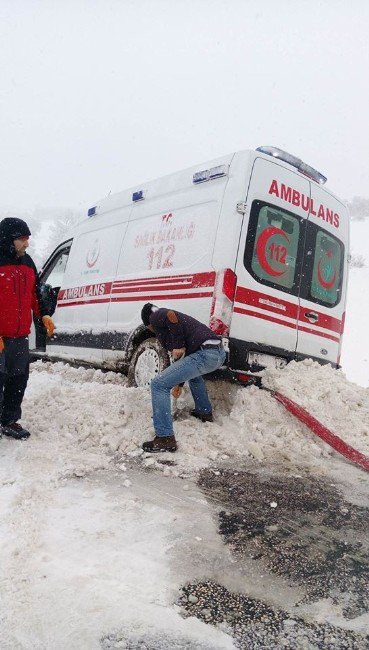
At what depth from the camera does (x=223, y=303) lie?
4465 millimetres

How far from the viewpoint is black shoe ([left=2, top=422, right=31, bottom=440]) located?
389cm

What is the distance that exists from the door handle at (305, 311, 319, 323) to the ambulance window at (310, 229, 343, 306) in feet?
0.58

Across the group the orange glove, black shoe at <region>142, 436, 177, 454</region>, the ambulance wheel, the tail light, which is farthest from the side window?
black shoe at <region>142, 436, 177, 454</region>

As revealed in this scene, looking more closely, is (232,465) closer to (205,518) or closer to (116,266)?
(205,518)

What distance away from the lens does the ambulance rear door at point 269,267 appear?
4574 millimetres

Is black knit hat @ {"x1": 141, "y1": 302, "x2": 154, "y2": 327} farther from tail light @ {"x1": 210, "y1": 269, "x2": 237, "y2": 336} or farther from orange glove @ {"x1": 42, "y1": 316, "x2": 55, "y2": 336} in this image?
orange glove @ {"x1": 42, "y1": 316, "x2": 55, "y2": 336}

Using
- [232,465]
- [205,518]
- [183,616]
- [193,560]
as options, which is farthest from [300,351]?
A: [183,616]

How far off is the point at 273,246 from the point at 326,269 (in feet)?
3.18

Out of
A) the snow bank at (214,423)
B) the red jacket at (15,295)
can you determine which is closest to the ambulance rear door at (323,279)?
the snow bank at (214,423)

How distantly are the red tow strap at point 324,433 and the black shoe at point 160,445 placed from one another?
116cm

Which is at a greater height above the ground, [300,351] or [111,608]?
[300,351]

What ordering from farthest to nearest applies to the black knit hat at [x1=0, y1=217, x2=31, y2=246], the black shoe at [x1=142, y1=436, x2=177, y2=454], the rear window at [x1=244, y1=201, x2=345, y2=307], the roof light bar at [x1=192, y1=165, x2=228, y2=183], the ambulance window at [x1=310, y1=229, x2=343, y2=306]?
1. the ambulance window at [x1=310, y1=229, x2=343, y2=306]
2. the roof light bar at [x1=192, y1=165, x2=228, y2=183]
3. the rear window at [x1=244, y1=201, x2=345, y2=307]
4. the black knit hat at [x1=0, y1=217, x2=31, y2=246]
5. the black shoe at [x1=142, y1=436, x2=177, y2=454]

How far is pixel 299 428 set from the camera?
4.36 meters

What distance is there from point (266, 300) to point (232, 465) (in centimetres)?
173
